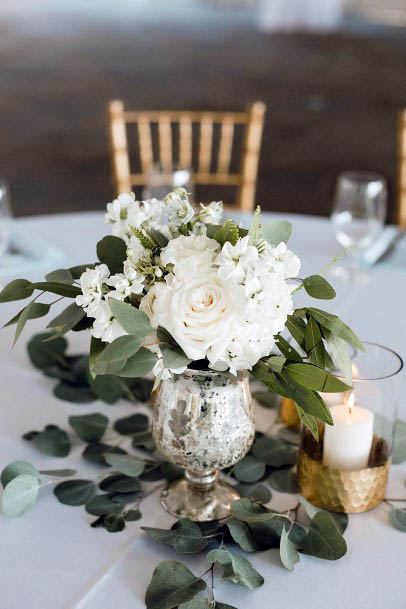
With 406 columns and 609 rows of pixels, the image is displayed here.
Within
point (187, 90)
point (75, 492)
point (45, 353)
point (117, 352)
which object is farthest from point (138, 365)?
point (187, 90)

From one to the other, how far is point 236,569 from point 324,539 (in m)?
0.11

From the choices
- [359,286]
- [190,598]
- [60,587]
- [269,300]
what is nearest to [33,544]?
[60,587]

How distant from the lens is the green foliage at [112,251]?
2.94ft

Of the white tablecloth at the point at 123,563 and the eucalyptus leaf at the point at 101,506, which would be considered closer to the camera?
the white tablecloth at the point at 123,563

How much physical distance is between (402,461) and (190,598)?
0.38m

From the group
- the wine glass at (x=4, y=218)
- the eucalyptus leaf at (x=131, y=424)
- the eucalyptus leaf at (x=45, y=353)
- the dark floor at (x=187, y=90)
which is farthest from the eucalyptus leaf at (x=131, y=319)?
the dark floor at (x=187, y=90)

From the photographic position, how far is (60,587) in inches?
33.6

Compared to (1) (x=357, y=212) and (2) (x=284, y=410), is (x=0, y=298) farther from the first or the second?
(1) (x=357, y=212)

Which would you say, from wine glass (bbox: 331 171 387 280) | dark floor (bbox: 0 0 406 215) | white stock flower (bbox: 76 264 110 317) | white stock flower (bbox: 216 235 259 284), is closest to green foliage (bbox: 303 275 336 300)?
white stock flower (bbox: 216 235 259 284)

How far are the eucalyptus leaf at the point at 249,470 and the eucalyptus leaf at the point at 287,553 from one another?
15 cm

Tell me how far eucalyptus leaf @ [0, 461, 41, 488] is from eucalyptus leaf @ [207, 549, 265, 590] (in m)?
0.25

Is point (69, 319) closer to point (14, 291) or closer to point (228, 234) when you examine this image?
point (14, 291)

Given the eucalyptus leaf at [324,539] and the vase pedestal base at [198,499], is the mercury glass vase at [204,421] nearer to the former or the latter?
the vase pedestal base at [198,499]

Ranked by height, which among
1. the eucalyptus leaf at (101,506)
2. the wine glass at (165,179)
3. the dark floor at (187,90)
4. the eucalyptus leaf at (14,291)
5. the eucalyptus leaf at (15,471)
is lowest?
the dark floor at (187,90)
